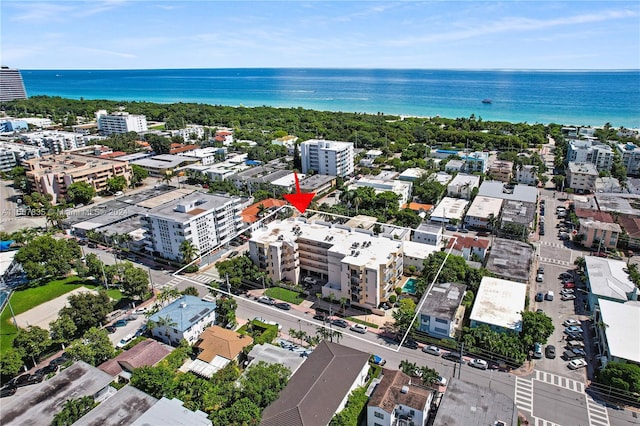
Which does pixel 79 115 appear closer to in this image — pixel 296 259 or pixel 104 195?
pixel 104 195

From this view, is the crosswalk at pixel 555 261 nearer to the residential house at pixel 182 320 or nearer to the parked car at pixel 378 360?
the parked car at pixel 378 360

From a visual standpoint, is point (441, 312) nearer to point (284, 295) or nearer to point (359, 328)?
point (359, 328)

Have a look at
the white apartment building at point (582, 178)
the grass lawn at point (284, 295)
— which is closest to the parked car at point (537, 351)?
the grass lawn at point (284, 295)

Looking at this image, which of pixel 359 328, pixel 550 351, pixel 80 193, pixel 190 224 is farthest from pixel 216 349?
pixel 80 193

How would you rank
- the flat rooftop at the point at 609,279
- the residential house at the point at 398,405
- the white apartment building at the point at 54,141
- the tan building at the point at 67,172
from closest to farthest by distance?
1. the residential house at the point at 398,405
2. the flat rooftop at the point at 609,279
3. the tan building at the point at 67,172
4. the white apartment building at the point at 54,141

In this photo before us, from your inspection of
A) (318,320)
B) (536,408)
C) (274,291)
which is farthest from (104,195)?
(536,408)

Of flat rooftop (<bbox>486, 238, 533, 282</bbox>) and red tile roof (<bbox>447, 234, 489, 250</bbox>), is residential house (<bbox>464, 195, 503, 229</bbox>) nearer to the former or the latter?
flat rooftop (<bbox>486, 238, 533, 282</bbox>)

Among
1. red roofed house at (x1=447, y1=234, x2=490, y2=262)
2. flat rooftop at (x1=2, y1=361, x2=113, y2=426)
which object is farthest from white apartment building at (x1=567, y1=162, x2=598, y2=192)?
flat rooftop at (x1=2, y1=361, x2=113, y2=426)
